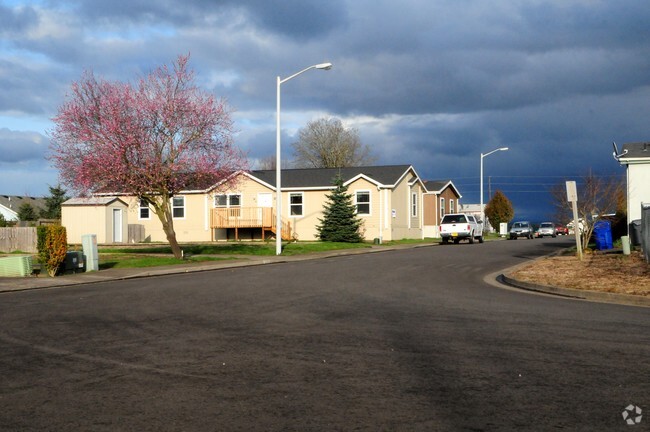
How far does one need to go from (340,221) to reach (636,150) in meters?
19.8

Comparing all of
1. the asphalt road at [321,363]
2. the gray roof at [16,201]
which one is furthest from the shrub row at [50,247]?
the gray roof at [16,201]

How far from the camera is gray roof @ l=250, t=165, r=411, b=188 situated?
4906cm

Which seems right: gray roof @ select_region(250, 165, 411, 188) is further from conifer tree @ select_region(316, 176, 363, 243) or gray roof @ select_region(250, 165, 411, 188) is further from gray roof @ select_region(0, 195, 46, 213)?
gray roof @ select_region(0, 195, 46, 213)

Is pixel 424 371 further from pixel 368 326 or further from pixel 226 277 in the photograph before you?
pixel 226 277

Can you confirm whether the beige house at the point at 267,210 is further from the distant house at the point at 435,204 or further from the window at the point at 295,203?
the distant house at the point at 435,204

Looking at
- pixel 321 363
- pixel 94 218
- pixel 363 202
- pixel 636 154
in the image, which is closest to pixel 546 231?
pixel 363 202

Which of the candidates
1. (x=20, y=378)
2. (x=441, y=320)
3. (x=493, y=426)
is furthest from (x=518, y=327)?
(x=20, y=378)

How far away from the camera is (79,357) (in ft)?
28.1

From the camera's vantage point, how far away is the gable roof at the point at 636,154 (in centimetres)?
2897

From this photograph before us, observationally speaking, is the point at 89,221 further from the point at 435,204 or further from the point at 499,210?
the point at 499,210

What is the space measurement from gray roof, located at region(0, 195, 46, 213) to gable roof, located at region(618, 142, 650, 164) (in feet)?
254

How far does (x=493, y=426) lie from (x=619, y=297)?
10220 mm

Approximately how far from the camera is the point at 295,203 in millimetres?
50094

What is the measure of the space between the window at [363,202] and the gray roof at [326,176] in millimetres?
1263
